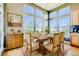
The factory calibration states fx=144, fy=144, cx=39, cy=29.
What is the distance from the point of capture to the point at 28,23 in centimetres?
284

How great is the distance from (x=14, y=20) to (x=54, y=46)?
94cm

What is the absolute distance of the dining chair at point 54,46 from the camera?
9.25ft

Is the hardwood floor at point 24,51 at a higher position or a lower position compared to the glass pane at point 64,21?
lower

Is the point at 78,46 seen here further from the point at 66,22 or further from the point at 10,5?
the point at 10,5

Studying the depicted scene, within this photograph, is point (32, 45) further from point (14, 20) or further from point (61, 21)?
point (61, 21)

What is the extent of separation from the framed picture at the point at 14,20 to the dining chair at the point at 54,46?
70 centimetres

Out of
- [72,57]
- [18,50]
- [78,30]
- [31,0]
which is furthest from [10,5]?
[72,57]

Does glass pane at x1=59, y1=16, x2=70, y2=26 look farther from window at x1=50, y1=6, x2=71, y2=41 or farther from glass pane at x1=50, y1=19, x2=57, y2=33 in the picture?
glass pane at x1=50, y1=19, x2=57, y2=33

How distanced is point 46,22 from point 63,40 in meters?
0.49

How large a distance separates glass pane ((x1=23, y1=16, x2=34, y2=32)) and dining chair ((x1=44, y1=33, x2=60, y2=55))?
456 mm

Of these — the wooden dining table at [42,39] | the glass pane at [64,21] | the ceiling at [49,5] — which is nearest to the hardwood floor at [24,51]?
the wooden dining table at [42,39]

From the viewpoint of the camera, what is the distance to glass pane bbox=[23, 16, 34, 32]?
282cm

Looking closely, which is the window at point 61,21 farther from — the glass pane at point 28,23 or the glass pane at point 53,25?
the glass pane at point 28,23

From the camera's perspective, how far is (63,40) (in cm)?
282
